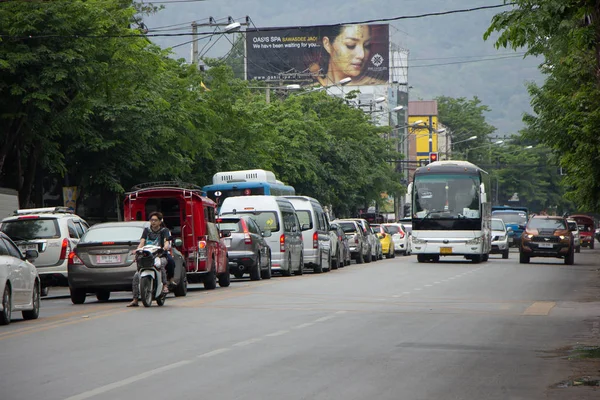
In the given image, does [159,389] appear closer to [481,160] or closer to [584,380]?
→ [584,380]

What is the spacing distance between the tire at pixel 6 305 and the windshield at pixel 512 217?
5566 centimetres

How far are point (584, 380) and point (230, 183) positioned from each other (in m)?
31.0

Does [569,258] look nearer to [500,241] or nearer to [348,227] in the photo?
[500,241]

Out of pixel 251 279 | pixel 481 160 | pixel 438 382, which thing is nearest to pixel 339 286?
pixel 251 279

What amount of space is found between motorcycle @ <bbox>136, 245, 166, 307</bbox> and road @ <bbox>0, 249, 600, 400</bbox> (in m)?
0.28

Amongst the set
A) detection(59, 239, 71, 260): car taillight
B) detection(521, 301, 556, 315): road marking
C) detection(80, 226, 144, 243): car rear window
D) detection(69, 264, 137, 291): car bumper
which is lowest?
detection(521, 301, 556, 315): road marking

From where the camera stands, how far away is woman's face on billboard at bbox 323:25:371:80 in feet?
368

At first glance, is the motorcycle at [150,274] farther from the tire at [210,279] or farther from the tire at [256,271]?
the tire at [256,271]

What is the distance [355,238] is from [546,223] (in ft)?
25.6

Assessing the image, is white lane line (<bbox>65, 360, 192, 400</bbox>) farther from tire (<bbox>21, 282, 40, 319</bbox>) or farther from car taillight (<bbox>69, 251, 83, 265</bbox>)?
car taillight (<bbox>69, 251, 83, 265</bbox>)

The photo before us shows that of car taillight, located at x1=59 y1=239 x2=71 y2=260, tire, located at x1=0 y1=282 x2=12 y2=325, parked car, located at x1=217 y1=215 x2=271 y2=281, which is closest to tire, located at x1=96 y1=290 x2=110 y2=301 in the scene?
car taillight, located at x1=59 y1=239 x2=71 y2=260

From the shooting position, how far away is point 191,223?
26.2 meters

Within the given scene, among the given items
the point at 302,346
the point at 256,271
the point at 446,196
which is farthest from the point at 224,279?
the point at 446,196

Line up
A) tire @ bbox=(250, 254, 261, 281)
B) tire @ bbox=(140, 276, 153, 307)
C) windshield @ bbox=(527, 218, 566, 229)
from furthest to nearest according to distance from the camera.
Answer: windshield @ bbox=(527, 218, 566, 229) → tire @ bbox=(250, 254, 261, 281) → tire @ bbox=(140, 276, 153, 307)
